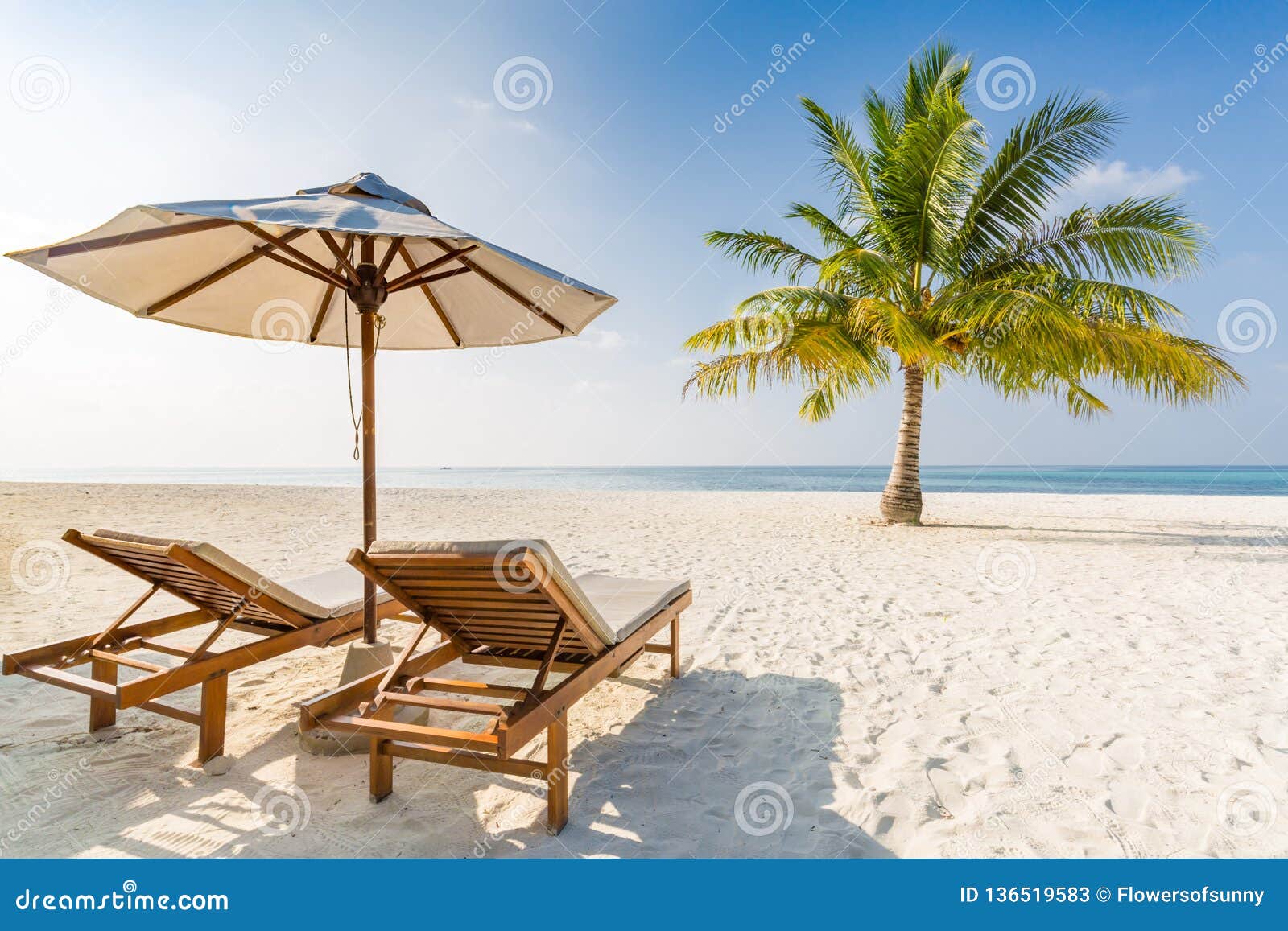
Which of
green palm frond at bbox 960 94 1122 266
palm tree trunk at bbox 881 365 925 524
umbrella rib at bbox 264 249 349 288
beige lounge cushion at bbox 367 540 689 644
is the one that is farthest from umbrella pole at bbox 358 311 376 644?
green palm frond at bbox 960 94 1122 266

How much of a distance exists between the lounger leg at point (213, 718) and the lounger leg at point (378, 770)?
709mm

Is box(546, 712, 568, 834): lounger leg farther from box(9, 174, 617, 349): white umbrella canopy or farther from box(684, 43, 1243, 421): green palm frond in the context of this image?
box(684, 43, 1243, 421): green palm frond

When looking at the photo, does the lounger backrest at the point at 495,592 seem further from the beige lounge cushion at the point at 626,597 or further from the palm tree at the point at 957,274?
the palm tree at the point at 957,274

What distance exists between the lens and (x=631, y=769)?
7.50 ft

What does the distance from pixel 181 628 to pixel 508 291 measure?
7.56 ft

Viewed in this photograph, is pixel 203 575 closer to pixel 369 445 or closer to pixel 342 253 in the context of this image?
pixel 369 445

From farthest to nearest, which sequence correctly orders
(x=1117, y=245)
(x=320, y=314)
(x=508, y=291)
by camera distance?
(x=1117, y=245), (x=320, y=314), (x=508, y=291)

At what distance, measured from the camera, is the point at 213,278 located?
9.49 feet

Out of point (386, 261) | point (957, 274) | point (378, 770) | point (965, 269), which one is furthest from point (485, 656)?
point (965, 269)

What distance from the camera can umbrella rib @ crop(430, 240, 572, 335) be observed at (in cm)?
297

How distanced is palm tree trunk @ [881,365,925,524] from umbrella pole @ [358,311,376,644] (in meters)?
8.56

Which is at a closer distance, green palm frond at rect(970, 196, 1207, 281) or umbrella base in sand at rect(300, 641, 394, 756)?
umbrella base in sand at rect(300, 641, 394, 756)

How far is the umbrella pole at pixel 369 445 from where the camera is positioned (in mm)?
2658

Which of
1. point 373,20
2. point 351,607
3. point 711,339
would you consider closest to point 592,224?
point 711,339
